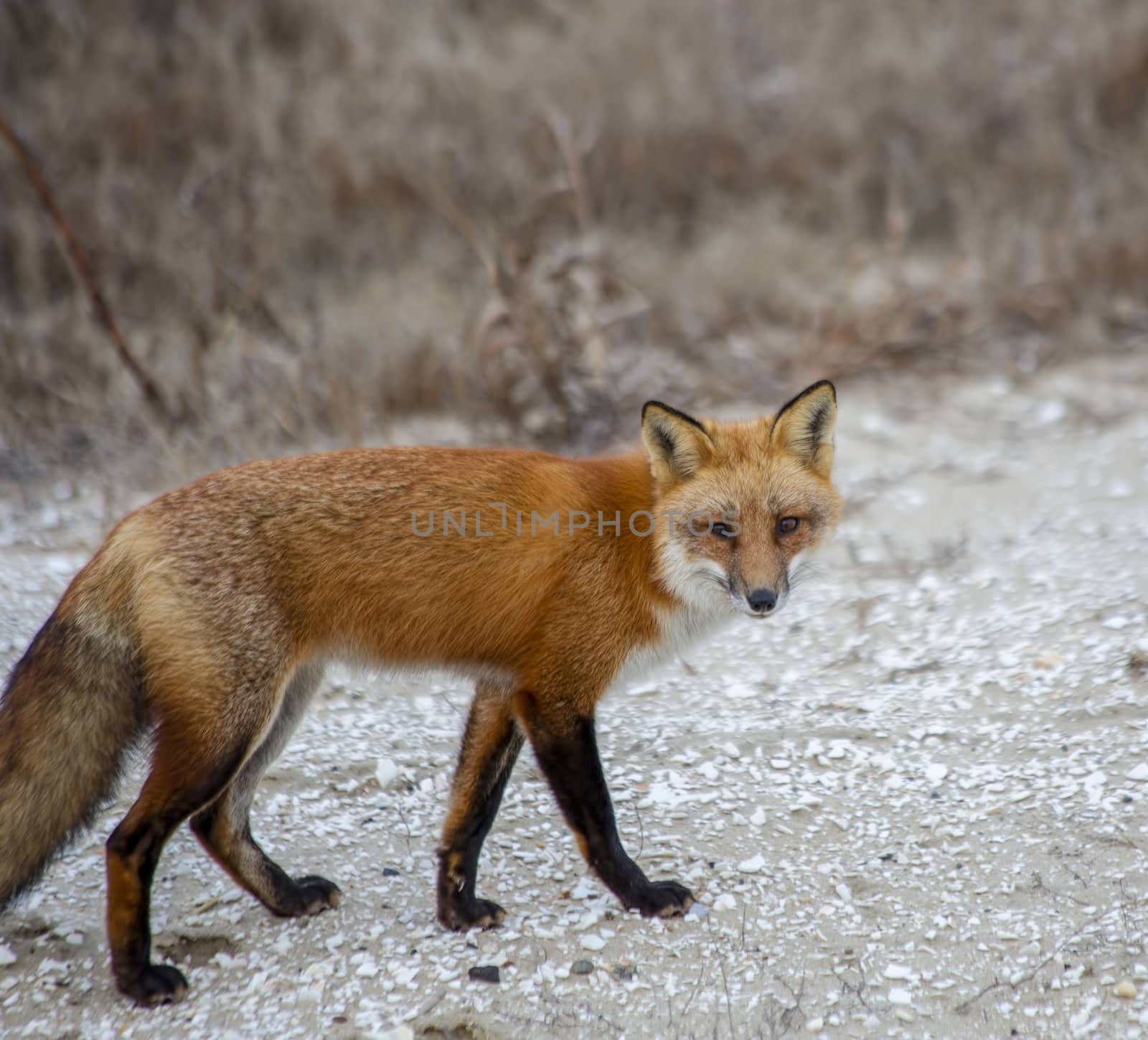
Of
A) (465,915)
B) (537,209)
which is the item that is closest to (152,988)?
(465,915)

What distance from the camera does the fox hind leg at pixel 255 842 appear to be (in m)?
2.95

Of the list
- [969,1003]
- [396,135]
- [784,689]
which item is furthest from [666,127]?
[969,1003]

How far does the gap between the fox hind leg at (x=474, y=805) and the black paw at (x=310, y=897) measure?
1.04 ft

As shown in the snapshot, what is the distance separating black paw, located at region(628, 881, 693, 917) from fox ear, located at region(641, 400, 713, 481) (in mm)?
1064

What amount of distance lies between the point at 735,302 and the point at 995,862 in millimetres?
6497

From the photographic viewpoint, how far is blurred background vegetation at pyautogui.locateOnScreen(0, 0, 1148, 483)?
6891 mm

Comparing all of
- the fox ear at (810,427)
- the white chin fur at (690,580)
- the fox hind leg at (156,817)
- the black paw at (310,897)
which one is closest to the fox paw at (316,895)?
the black paw at (310,897)

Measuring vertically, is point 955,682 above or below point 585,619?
below

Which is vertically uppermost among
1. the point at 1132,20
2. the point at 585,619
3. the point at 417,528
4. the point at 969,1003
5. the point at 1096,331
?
the point at 417,528

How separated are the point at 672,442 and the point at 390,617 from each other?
2.78ft

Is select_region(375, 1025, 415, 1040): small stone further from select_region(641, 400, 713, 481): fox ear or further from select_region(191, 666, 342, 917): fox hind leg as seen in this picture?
select_region(641, 400, 713, 481): fox ear

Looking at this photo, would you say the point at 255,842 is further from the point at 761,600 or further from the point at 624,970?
the point at 761,600

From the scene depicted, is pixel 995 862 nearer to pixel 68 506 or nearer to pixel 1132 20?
pixel 68 506

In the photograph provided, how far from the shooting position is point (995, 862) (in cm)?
306
